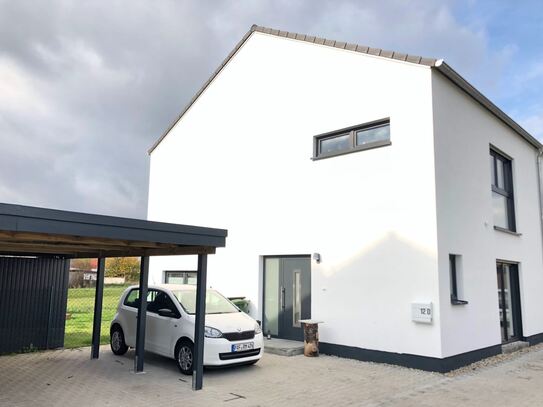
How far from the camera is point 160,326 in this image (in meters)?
8.57

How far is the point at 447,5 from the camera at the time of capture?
32.0ft

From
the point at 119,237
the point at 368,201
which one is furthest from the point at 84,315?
the point at 119,237

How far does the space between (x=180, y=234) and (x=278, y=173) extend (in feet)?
19.5

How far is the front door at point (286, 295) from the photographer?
1109cm

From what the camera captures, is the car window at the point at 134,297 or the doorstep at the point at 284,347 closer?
the car window at the point at 134,297

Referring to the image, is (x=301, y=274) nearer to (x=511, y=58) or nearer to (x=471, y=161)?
(x=471, y=161)

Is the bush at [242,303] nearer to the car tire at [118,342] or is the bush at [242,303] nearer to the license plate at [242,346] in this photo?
the car tire at [118,342]

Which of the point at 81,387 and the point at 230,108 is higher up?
the point at 230,108

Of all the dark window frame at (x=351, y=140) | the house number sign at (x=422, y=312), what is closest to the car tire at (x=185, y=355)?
the house number sign at (x=422, y=312)

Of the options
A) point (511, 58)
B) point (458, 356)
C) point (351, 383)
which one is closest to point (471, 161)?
point (511, 58)

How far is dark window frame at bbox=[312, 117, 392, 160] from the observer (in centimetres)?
1005

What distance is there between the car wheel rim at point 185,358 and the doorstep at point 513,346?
7.70m

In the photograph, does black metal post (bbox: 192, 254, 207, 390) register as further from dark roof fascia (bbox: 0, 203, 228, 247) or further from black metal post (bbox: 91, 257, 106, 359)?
→ black metal post (bbox: 91, 257, 106, 359)

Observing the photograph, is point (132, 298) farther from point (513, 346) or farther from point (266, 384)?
point (513, 346)
